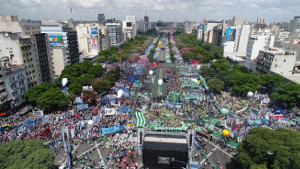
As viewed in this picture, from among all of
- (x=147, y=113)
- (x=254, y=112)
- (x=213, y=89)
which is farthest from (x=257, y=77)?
(x=147, y=113)

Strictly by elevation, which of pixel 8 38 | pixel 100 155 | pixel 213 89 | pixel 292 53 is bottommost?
pixel 100 155

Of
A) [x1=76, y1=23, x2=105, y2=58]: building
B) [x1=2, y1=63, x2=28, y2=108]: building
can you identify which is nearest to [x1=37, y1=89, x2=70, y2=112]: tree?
[x1=2, y1=63, x2=28, y2=108]: building

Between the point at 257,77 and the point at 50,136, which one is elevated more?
the point at 257,77

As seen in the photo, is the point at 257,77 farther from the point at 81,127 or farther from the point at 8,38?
the point at 8,38

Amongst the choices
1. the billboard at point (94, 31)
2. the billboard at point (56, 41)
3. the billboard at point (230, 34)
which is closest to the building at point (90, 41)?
the billboard at point (94, 31)

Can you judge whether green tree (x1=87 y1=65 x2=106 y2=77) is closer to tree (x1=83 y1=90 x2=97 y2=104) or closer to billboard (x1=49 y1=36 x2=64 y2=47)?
billboard (x1=49 y1=36 x2=64 y2=47)

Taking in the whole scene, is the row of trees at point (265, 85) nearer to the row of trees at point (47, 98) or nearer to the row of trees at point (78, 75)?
the row of trees at point (78, 75)

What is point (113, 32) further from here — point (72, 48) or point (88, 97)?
point (88, 97)
